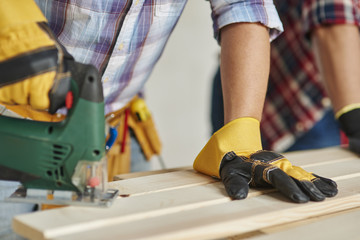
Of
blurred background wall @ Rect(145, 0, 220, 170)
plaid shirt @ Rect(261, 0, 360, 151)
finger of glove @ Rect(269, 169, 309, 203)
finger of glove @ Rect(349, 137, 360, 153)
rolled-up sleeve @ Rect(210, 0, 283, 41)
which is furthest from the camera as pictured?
blurred background wall @ Rect(145, 0, 220, 170)

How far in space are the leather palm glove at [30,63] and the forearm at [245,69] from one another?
0.57 metres

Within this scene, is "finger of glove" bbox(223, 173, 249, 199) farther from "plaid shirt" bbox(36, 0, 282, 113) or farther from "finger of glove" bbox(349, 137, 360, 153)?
"finger of glove" bbox(349, 137, 360, 153)

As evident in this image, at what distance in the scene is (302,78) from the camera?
226 centimetres

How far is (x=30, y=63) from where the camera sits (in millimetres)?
969

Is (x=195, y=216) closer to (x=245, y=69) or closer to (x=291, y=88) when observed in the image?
(x=245, y=69)

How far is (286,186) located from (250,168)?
0.39 ft

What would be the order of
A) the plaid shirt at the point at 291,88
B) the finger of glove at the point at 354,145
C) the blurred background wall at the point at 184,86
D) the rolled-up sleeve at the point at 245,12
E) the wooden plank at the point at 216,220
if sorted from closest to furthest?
1. the wooden plank at the point at 216,220
2. the rolled-up sleeve at the point at 245,12
3. the finger of glove at the point at 354,145
4. the plaid shirt at the point at 291,88
5. the blurred background wall at the point at 184,86

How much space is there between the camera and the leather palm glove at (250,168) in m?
1.12

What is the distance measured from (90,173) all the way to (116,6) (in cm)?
53

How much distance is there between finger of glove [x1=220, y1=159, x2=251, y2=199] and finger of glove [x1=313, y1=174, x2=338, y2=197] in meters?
0.17

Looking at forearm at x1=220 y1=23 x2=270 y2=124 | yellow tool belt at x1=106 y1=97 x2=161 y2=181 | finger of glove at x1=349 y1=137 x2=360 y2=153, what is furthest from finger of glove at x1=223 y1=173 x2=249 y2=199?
yellow tool belt at x1=106 y1=97 x2=161 y2=181

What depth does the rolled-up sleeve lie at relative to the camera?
4.75ft

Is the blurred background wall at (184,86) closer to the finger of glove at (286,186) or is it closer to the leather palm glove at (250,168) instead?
the leather palm glove at (250,168)


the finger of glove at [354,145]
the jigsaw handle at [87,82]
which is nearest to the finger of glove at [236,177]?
the jigsaw handle at [87,82]
